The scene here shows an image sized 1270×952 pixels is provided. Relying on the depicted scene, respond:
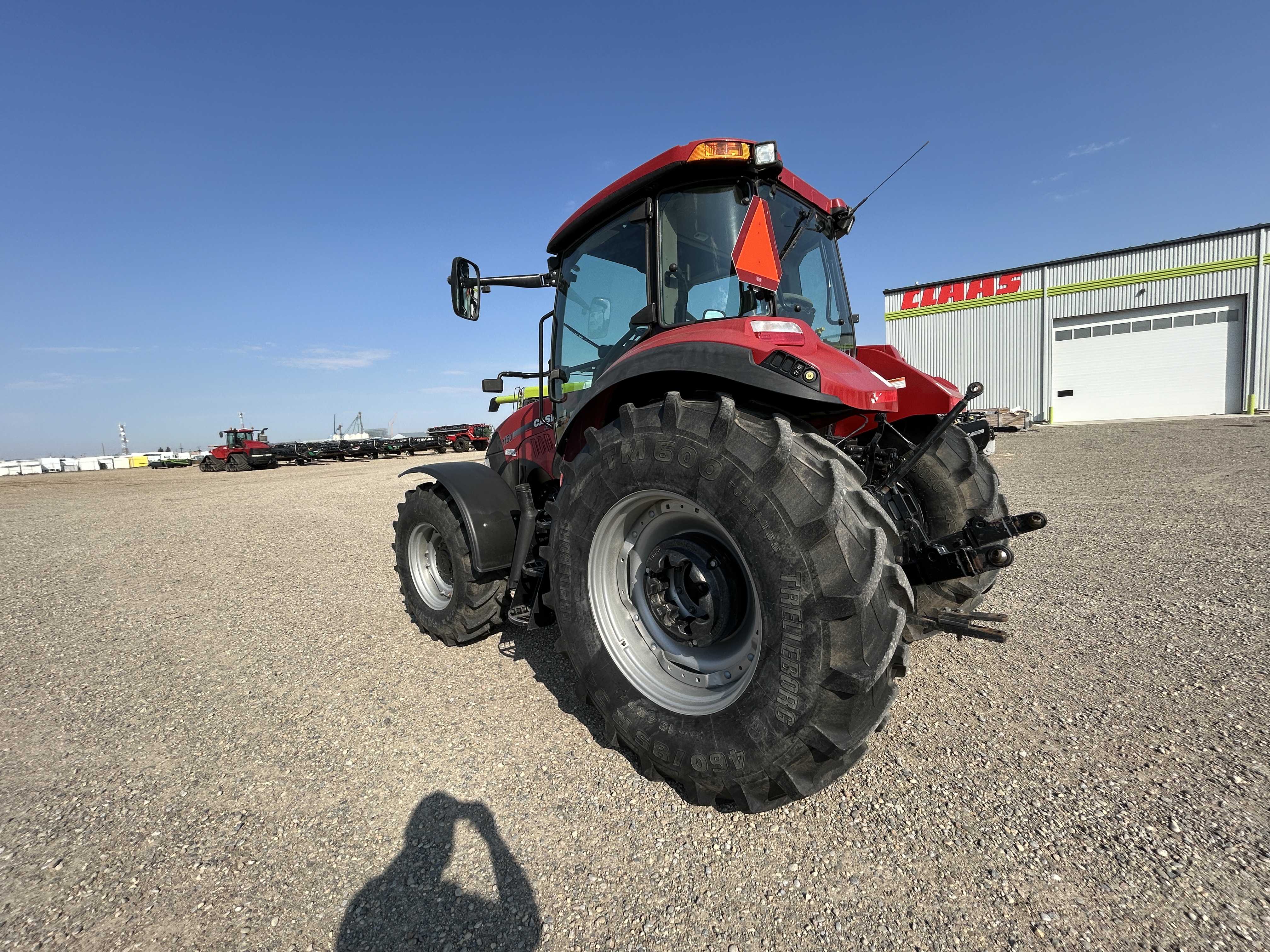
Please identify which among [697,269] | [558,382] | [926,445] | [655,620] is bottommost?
[655,620]

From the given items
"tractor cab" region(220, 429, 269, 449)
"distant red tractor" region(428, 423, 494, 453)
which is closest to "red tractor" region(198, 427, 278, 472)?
"tractor cab" region(220, 429, 269, 449)

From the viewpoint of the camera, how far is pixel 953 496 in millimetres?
2936

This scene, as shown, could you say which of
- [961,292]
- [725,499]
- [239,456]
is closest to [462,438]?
[239,456]

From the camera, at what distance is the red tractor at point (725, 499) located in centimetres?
166

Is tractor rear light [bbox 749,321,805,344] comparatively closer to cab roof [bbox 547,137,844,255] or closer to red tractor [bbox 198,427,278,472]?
cab roof [bbox 547,137,844,255]

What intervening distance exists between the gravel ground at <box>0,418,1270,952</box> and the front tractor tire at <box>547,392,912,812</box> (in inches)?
11.5

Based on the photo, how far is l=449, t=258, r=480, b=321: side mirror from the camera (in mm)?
3215

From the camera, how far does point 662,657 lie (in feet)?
7.29

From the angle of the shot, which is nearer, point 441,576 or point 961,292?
point 441,576

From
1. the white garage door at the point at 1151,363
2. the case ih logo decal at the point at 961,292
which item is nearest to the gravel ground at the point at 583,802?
the white garage door at the point at 1151,363

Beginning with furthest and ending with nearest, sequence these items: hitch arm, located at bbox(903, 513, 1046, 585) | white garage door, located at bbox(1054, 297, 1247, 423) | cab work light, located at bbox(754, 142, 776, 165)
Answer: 1. white garage door, located at bbox(1054, 297, 1247, 423)
2. cab work light, located at bbox(754, 142, 776, 165)
3. hitch arm, located at bbox(903, 513, 1046, 585)

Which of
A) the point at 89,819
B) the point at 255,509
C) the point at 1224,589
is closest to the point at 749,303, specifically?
the point at 89,819

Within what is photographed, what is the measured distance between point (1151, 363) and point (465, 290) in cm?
2607

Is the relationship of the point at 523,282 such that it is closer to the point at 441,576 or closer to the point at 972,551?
the point at 441,576
